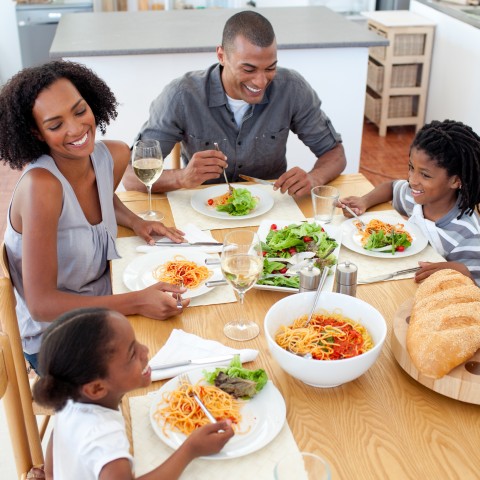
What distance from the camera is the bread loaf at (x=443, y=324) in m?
1.25

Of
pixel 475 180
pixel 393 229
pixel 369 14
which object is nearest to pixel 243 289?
pixel 393 229

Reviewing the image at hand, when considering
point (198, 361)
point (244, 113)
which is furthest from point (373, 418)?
point (244, 113)

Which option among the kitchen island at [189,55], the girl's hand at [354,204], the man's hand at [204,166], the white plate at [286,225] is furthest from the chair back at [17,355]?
the kitchen island at [189,55]

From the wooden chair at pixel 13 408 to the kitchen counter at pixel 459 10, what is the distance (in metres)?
4.00

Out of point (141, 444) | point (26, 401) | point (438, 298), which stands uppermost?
point (438, 298)

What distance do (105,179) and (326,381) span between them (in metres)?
1.03

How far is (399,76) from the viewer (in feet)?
16.6

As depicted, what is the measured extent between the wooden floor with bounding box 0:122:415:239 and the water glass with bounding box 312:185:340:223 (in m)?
2.58

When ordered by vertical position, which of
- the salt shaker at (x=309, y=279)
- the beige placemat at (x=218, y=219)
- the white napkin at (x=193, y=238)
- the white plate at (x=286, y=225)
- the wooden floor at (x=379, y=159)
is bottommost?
the wooden floor at (x=379, y=159)

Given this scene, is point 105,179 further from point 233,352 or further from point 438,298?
point 438,298

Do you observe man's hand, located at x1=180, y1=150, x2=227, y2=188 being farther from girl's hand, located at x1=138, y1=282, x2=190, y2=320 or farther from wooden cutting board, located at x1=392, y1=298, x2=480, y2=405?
wooden cutting board, located at x1=392, y1=298, x2=480, y2=405

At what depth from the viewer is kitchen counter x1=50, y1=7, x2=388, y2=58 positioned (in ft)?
11.4

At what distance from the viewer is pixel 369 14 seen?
17.2 ft

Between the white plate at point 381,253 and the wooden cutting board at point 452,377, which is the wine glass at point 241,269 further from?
the white plate at point 381,253
